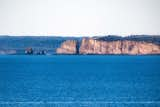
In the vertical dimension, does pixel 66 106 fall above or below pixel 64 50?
above

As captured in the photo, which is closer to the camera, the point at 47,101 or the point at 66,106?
the point at 66,106

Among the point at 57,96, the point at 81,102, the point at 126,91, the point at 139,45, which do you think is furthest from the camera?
the point at 139,45

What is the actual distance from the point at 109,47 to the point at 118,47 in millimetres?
3180

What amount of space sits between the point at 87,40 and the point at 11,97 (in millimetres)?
134894

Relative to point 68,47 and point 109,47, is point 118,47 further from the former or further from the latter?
point 68,47

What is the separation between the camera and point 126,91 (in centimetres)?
3631

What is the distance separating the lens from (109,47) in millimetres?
166625

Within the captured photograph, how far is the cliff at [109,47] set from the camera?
157 metres

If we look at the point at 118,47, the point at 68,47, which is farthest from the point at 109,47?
the point at 68,47

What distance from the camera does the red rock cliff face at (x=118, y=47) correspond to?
156 m

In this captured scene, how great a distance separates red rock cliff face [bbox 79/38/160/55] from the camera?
6161 inches

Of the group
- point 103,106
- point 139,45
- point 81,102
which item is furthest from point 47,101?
point 139,45

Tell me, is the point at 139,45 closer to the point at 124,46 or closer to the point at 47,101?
the point at 124,46

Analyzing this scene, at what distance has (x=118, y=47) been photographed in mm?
166375
